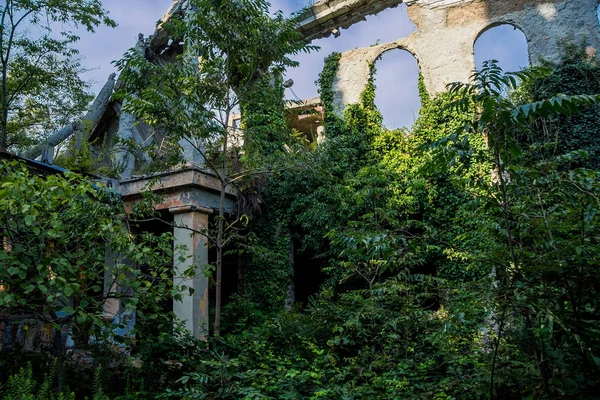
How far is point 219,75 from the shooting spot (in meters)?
7.38

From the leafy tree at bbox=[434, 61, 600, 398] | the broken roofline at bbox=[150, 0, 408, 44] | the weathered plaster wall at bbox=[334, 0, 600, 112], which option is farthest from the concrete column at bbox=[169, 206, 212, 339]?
the broken roofline at bbox=[150, 0, 408, 44]

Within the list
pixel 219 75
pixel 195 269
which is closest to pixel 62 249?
pixel 195 269

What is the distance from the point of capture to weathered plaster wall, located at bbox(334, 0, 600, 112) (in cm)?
1064

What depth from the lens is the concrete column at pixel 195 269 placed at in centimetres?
832

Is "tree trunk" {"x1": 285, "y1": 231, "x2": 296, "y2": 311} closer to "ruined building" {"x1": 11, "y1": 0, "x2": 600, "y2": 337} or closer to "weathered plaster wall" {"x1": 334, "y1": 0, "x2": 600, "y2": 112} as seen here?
"ruined building" {"x1": 11, "y1": 0, "x2": 600, "y2": 337}

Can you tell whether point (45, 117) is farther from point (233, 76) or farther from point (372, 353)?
point (372, 353)

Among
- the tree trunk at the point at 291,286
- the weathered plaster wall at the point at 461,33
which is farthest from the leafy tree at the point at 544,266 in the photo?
the weathered plaster wall at the point at 461,33

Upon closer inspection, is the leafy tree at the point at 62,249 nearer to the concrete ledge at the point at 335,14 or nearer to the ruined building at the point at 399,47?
the ruined building at the point at 399,47

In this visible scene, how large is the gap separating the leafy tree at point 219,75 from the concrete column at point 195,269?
4.92 feet

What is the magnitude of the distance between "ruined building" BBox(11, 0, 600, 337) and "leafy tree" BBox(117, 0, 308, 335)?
170 centimetres

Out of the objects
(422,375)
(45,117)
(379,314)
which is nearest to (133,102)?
(379,314)

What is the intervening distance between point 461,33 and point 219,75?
7357mm

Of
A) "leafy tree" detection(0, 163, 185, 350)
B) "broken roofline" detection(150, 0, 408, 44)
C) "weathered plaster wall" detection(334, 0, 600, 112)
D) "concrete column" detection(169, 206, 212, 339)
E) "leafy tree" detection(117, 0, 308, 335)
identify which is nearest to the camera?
"leafy tree" detection(0, 163, 185, 350)

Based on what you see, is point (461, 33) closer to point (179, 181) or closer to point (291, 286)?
point (291, 286)
